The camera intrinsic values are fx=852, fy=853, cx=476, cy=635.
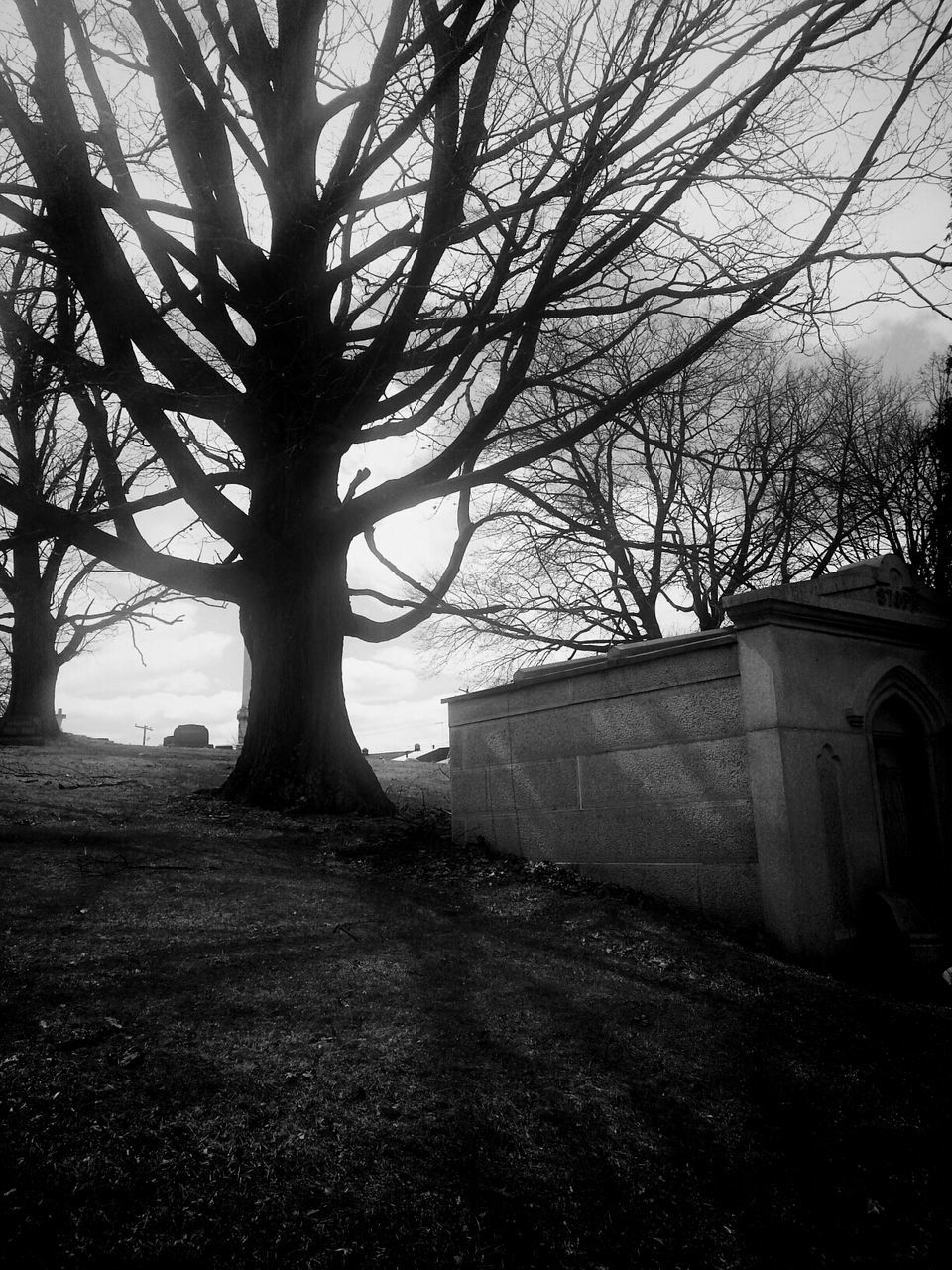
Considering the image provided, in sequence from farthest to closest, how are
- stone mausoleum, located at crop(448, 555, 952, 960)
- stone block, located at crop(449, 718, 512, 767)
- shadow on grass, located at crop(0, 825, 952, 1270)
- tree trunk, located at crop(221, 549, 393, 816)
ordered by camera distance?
tree trunk, located at crop(221, 549, 393, 816) → stone block, located at crop(449, 718, 512, 767) → stone mausoleum, located at crop(448, 555, 952, 960) → shadow on grass, located at crop(0, 825, 952, 1270)

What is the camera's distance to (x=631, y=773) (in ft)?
24.9

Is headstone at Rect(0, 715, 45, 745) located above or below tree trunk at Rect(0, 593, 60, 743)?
below

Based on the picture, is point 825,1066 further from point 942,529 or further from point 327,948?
point 942,529

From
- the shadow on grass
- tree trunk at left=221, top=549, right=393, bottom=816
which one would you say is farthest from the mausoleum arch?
tree trunk at left=221, top=549, right=393, bottom=816

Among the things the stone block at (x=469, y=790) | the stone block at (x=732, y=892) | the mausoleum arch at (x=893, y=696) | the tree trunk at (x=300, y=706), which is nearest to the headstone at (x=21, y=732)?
the tree trunk at (x=300, y=706)

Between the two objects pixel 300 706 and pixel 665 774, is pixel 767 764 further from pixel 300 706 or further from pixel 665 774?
pixel 300 706

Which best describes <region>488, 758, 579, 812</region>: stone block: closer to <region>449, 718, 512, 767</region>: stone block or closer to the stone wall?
the stone wall

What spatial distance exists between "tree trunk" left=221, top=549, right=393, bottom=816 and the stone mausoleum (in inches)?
87.6

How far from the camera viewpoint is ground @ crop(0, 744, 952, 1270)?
2.91m

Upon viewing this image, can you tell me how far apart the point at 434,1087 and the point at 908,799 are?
5955 mm

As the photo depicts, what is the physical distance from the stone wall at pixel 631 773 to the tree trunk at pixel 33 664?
15.9 m

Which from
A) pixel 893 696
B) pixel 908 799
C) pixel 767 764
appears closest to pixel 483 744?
pixel 767 764

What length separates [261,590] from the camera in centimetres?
1101

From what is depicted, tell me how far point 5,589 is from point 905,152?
72.0ft
